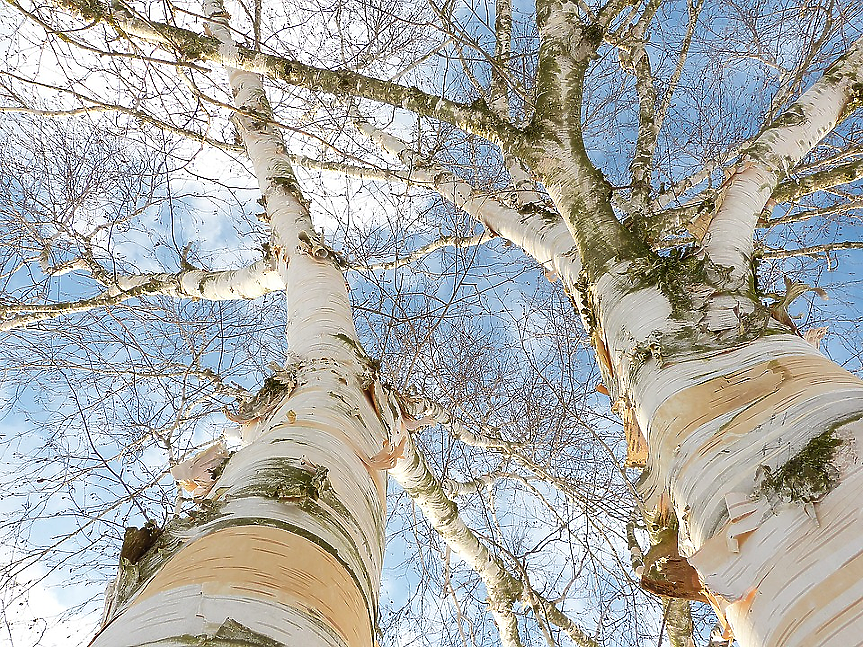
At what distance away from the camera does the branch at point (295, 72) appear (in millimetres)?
2293

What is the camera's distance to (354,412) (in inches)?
62.2

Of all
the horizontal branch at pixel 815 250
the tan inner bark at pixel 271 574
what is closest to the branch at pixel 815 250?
the horizontal branch at pixel 815 250

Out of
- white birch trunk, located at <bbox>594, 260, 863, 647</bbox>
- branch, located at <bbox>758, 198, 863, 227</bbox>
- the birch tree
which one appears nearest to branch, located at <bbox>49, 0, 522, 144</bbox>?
the birch tree

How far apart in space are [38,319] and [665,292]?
3.65 metres

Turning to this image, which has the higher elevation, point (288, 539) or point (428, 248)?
point (428, 248)

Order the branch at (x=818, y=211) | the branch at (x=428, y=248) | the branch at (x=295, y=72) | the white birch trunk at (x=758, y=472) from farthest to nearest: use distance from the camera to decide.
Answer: the branch at (x=428, y=248) → the branch at (x=818, y=211) → the branch at (x=295, y=72) → the white birch trunk at (x=758, y=472)

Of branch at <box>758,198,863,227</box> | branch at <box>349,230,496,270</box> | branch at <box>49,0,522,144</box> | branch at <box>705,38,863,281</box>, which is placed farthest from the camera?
branch at <box>349,230,496,270</box>

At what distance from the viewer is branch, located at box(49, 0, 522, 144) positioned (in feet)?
7.52

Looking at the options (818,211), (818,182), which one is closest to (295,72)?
(818,182)

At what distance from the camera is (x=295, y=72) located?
2377mm

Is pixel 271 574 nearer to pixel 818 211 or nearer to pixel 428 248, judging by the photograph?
pixel 428 248

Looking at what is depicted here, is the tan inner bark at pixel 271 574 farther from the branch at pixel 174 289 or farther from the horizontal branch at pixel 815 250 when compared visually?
the horizontal branch at pixel 815 250

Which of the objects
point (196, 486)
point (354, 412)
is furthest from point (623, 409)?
point (196, 486)

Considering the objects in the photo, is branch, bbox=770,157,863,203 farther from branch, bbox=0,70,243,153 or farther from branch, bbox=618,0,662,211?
branch, bbox=0,70,243,153
